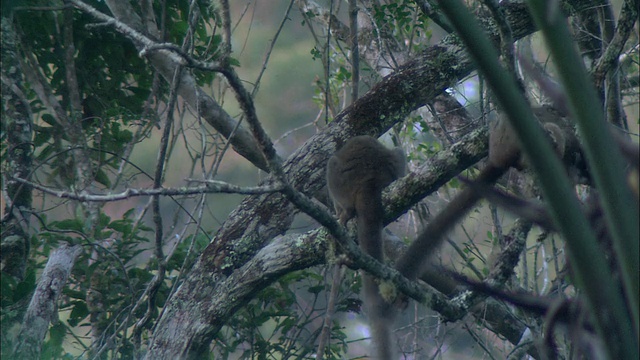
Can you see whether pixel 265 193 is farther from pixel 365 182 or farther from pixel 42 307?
pixel 365 182

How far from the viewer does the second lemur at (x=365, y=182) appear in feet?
12.1

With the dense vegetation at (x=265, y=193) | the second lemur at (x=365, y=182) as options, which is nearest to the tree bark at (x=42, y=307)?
the dense vegetation at (x=265, y=193)

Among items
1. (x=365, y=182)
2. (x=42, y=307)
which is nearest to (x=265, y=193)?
(x=42, y=307)

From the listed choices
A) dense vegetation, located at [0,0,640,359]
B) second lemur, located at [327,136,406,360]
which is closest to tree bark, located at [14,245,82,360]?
dense vegetation, located at [0,0,640,359]

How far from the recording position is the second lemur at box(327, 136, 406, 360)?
3.68m

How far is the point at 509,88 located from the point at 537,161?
0.36 feet

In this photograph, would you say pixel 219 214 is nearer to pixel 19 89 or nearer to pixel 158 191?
pixel 19 89

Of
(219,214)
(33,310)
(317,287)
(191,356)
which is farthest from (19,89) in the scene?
(219,214)

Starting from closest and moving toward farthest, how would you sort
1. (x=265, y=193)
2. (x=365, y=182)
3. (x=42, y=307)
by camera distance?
1. (x=265, y=193)
2. (x=42, y=307)
3. (x=365, y=182)

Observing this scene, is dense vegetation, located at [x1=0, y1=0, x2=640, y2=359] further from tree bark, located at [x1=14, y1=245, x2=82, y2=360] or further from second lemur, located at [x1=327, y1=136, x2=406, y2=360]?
second lemur, located at [x1=327, y1=136, x2=406, y2=360]

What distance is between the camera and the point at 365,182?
396 cm

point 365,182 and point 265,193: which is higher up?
point 365,182

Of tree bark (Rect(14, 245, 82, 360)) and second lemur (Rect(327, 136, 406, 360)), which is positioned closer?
tree bark (Rect(14, 245, 82, 360))

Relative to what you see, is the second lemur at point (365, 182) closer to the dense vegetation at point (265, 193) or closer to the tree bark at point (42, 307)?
the dense vegetation at point (265, 193)
